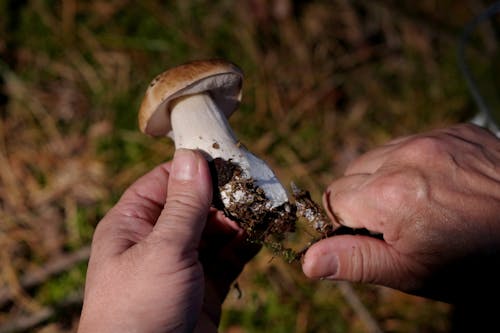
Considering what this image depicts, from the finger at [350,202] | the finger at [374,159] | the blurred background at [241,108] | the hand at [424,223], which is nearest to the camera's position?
the hand at [424,223]

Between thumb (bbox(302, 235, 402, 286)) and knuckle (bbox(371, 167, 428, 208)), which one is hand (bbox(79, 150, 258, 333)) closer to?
thumb (bbox(302, 235, 402, 286))

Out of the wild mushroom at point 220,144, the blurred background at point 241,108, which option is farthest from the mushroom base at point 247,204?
the blurred background at point 241,108

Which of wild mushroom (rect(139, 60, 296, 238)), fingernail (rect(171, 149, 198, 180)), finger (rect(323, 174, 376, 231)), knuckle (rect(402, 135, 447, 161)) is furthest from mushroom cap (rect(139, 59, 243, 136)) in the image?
knuckle (rect(402, 135, 447, 161))

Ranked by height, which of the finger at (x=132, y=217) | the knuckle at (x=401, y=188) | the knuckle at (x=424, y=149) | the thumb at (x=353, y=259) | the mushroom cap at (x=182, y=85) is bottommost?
the thumb at (x=353, y=259)

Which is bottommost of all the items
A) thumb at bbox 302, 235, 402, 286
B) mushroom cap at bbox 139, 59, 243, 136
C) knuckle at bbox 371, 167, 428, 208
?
thumb at bbox 302, 235, 402, 286

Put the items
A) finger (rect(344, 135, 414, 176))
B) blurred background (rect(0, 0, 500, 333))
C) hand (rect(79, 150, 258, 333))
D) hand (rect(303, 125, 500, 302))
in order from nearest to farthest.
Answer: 1. hand (rect(79, 150, 258, 333))
2. hand (rect(303, 125, 500, 302))
3. finger (rect(344, 135, 414, 176))
4. blurred background (rect(0, 0, 500, 333))

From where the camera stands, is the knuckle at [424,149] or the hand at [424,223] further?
the knuckle at [424,149]

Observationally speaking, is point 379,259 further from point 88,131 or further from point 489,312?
point 88,131

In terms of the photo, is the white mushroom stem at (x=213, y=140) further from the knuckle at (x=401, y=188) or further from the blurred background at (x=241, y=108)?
the blurred background at (x=241, y=108)
